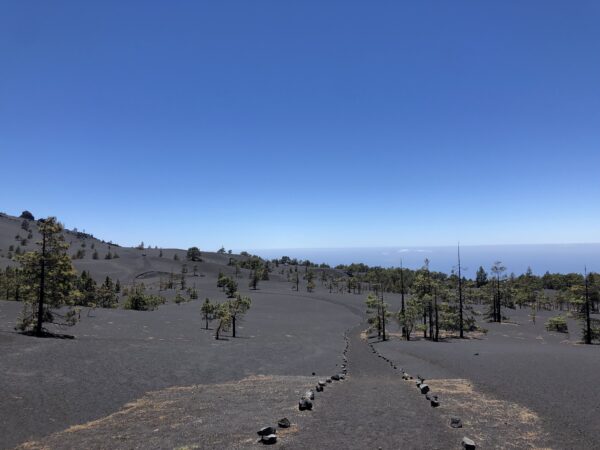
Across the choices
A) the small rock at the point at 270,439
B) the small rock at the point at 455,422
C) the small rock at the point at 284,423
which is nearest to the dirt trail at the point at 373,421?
the small rock at the point at 455,422

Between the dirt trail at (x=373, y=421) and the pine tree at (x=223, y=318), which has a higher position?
the dirt trail at (x=373, y=421)

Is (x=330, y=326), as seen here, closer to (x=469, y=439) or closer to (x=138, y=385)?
(x=138, y=385)

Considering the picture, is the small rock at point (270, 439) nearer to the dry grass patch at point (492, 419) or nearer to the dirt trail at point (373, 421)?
the dirt trail at point (373, 421)

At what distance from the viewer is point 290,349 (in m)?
44.0

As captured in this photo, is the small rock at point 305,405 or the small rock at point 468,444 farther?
the small rock at point 305,405

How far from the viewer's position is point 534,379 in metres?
24.2

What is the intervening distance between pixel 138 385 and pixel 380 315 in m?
38.8

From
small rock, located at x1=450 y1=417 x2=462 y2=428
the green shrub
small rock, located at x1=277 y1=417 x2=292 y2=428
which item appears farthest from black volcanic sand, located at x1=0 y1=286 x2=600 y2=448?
the green shrub

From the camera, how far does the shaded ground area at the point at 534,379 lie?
51.0 ft

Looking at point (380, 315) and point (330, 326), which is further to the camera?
point (330, 326)

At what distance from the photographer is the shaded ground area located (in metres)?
15.5

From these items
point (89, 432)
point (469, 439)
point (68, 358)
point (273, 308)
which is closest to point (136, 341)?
point (68, 358)

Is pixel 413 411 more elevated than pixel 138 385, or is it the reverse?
pixel 413 411

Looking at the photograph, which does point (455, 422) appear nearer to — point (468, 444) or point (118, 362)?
point (468, 444)
